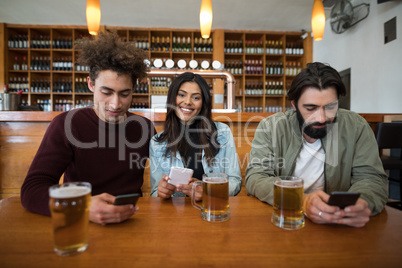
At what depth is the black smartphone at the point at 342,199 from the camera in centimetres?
71

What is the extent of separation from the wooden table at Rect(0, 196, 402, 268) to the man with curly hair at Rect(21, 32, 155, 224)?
396 millimetres

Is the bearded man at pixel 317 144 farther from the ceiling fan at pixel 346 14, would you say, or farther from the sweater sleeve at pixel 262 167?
the ceiling fan at pixel 346 14

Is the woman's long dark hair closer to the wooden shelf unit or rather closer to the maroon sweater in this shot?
the maroon sweater

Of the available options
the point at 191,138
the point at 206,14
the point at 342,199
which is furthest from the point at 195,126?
the point at 206,14

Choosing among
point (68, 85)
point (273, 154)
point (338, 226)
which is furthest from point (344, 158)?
point (68, 85)

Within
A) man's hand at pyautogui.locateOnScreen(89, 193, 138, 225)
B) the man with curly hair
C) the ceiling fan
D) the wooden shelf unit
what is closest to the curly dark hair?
the man with curly hair

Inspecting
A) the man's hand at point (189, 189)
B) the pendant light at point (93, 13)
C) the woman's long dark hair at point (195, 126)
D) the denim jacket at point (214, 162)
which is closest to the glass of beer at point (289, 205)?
the man's hand at point (189, 189)

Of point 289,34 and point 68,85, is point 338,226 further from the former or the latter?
point 68,85

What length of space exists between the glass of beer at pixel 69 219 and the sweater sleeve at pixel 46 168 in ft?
0.75

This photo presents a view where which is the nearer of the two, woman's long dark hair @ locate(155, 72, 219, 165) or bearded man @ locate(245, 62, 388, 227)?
bearded man @ locate(245, 62, 388, 227)

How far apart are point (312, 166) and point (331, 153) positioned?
111 millimetres

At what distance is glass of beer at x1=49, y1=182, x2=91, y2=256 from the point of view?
59cm

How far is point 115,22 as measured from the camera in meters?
4.98

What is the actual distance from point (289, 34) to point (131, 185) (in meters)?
5.32
